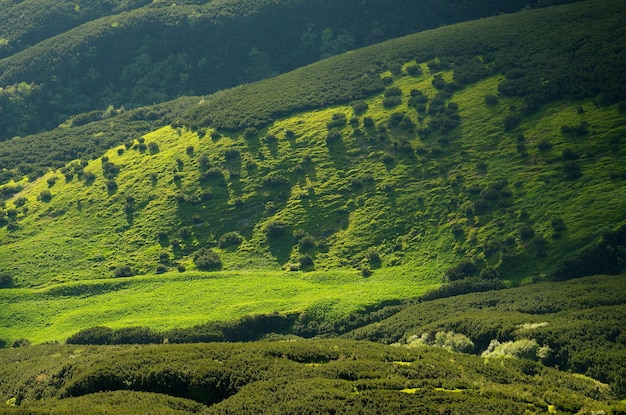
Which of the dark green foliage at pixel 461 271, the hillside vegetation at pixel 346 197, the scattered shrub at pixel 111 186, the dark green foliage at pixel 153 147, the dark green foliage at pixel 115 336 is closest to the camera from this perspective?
the dark green foliage at pixel 115 336

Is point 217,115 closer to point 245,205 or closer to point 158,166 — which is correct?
point 158,166

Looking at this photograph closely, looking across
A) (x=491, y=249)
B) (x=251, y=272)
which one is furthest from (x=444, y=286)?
(x=251, y=272)

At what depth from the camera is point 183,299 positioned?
116500 mm

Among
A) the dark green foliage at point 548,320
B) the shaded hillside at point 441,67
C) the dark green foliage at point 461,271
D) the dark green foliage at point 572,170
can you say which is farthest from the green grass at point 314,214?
the dark green foliage at point 548,320

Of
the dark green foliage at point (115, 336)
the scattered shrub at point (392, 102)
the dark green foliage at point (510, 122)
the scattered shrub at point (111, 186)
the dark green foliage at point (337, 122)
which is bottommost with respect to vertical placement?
the dark green foliage at point (115, 336)

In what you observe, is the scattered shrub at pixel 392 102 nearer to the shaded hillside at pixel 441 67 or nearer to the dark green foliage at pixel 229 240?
the shaded hillside at pixel 441 67

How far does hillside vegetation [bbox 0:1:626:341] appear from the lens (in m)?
114

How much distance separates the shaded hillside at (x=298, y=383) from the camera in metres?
60.9

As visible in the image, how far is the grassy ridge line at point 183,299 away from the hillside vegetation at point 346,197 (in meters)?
0.36

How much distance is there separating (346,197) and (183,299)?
33105 millimetres

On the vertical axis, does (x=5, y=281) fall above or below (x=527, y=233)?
above

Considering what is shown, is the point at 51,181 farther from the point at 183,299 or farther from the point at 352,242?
the point at 352,242

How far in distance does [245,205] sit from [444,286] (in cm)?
4279

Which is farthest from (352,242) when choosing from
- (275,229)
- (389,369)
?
(389,369)
